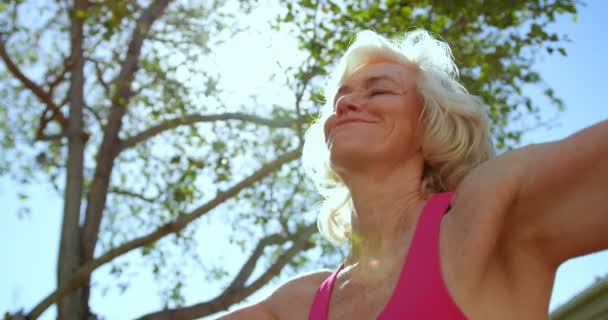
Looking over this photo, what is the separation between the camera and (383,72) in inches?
103

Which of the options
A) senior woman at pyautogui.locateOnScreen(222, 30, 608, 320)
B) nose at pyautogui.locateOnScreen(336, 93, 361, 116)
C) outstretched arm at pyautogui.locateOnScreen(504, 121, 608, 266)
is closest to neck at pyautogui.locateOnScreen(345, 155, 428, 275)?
senior woman at pyautogui.locateOnScreen(222, 30, 608, 320)

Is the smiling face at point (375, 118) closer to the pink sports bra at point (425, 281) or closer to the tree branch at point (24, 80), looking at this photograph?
the pink sports bra at point (425, 281)

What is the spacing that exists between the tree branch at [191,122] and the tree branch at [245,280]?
1041 millimetres

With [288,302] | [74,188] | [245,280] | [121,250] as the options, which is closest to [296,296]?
[288,302]

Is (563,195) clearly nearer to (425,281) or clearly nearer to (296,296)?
(425,281)

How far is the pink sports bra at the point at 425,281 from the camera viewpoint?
6.21 ft

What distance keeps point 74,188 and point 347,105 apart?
18.2 ft

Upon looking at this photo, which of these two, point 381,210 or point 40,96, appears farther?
point 40,96

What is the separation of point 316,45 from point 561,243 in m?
5.50

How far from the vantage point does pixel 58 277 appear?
7105mm

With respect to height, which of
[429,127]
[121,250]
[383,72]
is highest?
[383,72]

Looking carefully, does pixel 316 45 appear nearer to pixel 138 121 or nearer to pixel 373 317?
pixel 138 121

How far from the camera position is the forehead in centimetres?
262

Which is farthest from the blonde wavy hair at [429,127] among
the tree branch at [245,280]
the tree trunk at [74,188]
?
the tree trunk at [74,188]
